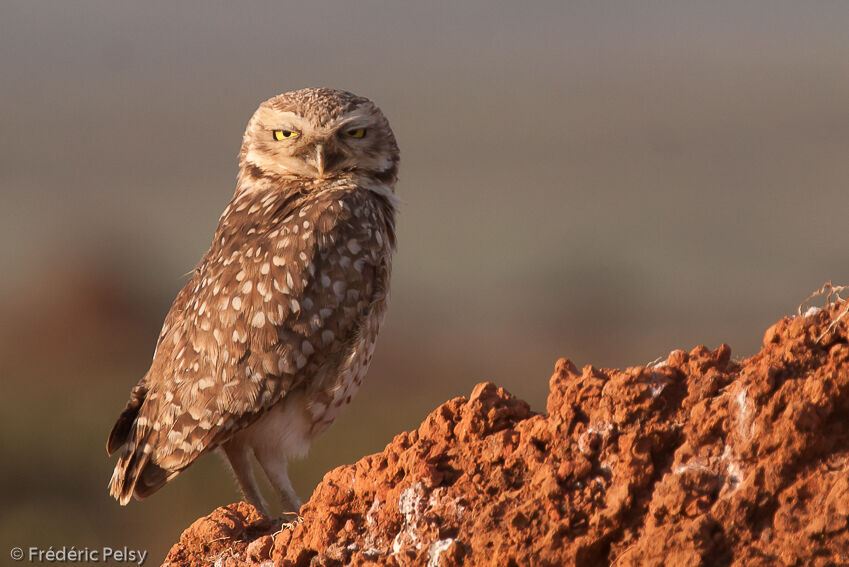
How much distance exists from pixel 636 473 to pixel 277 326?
3.16 meters

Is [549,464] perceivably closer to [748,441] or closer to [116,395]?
[748,441]

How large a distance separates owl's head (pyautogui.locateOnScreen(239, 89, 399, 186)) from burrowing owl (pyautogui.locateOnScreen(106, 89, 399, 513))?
0.01 metres

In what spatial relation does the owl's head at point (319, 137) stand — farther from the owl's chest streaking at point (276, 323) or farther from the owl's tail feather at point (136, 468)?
the owl's tail feather at point (136, 468)

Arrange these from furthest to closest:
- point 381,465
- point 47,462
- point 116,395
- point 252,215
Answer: point 116,395
point 47,462
point 252,215
point 381,465

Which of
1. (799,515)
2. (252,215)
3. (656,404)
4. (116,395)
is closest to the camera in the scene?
(799,515)

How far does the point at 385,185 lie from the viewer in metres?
7.23

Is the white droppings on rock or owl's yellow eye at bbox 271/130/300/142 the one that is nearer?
the white droppings on rock

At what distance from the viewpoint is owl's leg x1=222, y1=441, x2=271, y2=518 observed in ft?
21.8

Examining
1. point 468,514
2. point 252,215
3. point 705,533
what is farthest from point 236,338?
point 705,533

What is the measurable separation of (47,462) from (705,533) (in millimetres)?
19437

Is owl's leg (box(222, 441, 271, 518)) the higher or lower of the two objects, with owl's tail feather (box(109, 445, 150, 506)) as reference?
lower

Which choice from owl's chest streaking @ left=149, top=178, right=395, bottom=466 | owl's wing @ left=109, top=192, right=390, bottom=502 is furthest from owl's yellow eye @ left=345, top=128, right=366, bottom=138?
owl's wing @ left=109, top=192, right=390, bottom=502

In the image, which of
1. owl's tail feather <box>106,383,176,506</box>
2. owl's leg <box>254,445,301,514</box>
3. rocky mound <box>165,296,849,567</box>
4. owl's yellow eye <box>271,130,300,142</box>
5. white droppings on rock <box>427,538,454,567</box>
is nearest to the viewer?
rocky mound <box>165,296,849,567</box>

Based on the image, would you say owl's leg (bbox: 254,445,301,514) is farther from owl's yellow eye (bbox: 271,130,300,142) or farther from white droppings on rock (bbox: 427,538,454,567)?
white droppings on rock (bbox: 427,538,454,567)
